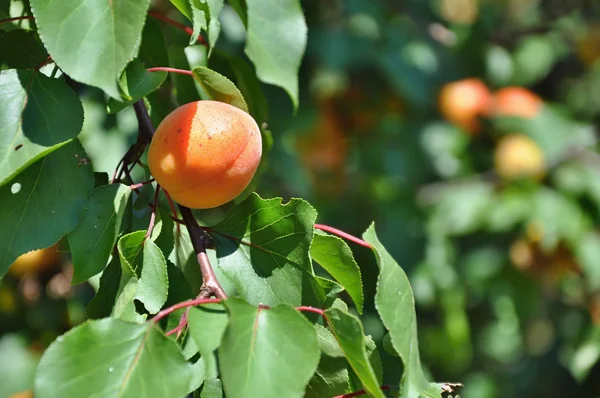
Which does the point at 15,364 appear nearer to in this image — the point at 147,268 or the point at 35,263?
the point at 35,263

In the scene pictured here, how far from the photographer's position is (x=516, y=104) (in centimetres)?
184

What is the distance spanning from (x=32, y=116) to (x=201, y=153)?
0.14 meters

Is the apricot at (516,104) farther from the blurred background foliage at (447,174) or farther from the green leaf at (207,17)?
the green leaf at (207,17)

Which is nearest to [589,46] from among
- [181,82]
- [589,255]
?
[589,255]

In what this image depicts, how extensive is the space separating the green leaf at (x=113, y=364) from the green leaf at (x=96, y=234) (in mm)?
81

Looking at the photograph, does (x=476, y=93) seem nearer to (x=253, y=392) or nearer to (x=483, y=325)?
(x=483, y=325)

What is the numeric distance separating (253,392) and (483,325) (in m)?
1.81

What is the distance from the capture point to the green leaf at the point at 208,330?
1.80 ft

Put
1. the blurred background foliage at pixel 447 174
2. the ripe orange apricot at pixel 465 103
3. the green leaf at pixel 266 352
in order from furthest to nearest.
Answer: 1. the ripe orange apricot at pixel 465 103
2. the blurred background foliage at pixel 447 174
3. the green leaf at pixel 266 352

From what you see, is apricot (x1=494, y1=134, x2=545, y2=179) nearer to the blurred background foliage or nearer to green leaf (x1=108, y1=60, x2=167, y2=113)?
the blurred background foliage

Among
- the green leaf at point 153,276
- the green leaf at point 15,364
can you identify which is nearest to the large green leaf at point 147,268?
the green leaf at point 153,276

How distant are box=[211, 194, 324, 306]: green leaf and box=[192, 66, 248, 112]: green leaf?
0.10m

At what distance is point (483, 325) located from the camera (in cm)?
223

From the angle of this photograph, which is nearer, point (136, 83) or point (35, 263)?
point (136, 83)
